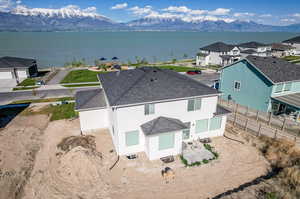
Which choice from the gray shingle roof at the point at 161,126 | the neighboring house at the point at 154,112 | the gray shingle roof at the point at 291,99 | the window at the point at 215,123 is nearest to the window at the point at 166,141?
the neighboring house at the point at 154,112

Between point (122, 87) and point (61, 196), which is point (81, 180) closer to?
point (61, 196)

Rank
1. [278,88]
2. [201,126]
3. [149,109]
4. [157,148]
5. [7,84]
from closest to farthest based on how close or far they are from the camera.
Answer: [157,148], [149,109], [201,126], [278,88], [7,84]

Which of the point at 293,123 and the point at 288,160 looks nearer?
the point at 288,160

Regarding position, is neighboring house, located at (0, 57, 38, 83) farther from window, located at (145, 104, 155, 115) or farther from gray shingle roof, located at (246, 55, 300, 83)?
gray shingle roof, located at (246, 55, 300, 83)

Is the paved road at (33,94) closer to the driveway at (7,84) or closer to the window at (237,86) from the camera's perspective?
the driveway at (7,84)

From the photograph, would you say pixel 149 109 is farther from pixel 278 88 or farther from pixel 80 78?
pixel 80 78

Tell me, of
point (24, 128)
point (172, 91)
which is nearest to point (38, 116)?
point (24, 128)

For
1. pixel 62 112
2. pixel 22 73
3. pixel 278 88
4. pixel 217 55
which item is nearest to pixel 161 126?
pixel 62 112
